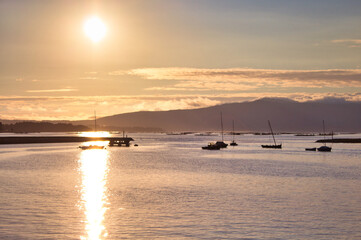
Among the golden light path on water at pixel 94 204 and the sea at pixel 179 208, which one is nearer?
the sea at pixel 179 208

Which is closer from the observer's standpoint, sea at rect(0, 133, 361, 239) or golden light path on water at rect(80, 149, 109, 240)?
sea at rect(0, 133, 361, 239)

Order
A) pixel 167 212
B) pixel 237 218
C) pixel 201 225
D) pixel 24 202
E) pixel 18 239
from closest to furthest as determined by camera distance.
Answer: pixel 18 239
pixel 201 225
pixel 237 218
pixel 167 212
pixel 24 202

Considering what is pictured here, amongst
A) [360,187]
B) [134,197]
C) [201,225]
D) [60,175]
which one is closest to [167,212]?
[201,225]

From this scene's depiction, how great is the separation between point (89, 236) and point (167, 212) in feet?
29.0

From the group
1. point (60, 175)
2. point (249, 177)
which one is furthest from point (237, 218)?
point (60, 175)

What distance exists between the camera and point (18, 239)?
24.7 metres

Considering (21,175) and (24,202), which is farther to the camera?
(21,175)

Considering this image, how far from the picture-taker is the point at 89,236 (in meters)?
25.7

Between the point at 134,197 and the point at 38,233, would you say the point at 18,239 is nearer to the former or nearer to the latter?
the point at 38,233

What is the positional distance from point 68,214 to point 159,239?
33.8ft

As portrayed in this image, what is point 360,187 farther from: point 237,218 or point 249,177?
point 237,218

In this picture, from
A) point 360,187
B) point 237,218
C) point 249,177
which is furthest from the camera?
point 249,177

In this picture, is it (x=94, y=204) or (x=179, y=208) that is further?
(x=94, y=204)

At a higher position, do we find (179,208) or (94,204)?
(94,204)
